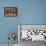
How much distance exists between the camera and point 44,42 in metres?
4.52

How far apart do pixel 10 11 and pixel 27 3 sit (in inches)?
25.7

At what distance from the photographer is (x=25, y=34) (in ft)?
15.2

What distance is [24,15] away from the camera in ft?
15.8

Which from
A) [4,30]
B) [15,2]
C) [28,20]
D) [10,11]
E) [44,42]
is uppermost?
[15,2]

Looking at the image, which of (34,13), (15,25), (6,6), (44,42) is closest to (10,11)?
(6,6)

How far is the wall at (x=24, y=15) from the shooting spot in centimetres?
479

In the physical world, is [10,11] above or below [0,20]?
above

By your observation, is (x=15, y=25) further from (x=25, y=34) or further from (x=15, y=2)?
(x=15, y=2)

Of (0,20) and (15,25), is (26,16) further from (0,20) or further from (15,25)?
(0,20)

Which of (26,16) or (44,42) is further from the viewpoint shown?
(26,16)

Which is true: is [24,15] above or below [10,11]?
below

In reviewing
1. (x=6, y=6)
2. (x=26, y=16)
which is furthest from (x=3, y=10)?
(x=26, y=16)

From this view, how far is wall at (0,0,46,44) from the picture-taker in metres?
→ 4.79

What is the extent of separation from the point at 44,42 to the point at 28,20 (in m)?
0.93
